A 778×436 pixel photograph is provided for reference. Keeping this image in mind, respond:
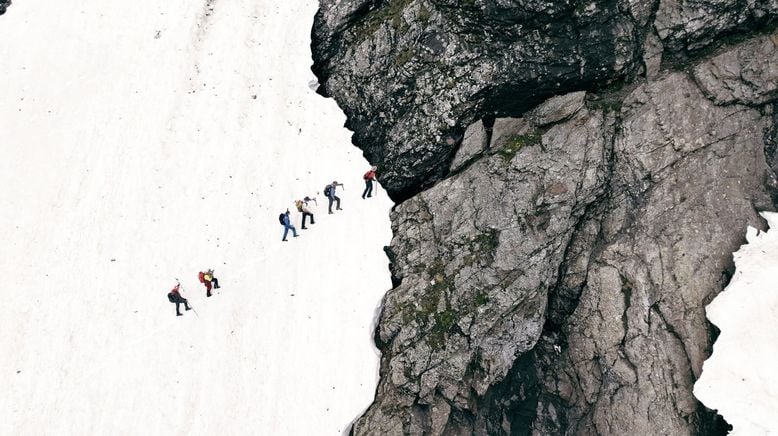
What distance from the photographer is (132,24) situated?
3023 centimetres

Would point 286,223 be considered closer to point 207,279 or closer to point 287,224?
Result: point 287,224

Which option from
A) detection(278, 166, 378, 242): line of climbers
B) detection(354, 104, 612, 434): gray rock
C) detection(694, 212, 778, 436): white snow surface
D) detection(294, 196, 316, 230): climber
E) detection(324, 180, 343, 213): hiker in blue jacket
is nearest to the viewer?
detection(694, 212, 778, 436): white snow surface

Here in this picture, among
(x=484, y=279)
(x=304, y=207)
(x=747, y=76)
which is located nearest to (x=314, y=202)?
(x=304, y=207)

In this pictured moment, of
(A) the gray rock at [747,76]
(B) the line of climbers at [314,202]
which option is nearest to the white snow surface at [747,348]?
(A) the gray rock at [747,76]

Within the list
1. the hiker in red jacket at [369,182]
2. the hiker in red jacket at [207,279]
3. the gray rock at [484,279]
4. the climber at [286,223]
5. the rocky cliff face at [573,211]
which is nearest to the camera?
the rocky cliff face at [573,211]

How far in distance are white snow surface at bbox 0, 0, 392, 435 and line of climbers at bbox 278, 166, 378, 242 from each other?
44 cm

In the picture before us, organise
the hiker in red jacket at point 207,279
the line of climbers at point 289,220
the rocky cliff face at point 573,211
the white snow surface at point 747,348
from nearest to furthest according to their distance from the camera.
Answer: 1. the white snow surface at point 747,348
2. the rocky cliff face at point 573,211
3. the line of climbers at point 289,220
4. the hiker in red jacket at point 207,279

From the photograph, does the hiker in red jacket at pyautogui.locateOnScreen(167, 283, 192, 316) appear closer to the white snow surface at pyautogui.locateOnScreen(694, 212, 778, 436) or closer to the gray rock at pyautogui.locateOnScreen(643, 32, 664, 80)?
the white snow surface at pyautogui.locateOnScreen(694, 212, 778, 436)

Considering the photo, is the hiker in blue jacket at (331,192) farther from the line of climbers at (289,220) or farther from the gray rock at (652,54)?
the gray rock at (652,54)

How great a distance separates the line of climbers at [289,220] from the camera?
2231 centimetres

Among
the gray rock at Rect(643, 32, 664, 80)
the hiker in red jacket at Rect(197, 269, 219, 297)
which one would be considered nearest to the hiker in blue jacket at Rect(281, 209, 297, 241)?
the hiker in red jacket at Rect(197, 269, 219, 297)

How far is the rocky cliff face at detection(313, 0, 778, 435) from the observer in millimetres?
21438

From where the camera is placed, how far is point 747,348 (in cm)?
1967

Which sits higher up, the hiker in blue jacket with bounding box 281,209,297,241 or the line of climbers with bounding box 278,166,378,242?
the line of climbers with bounding box 278,166,378,242
